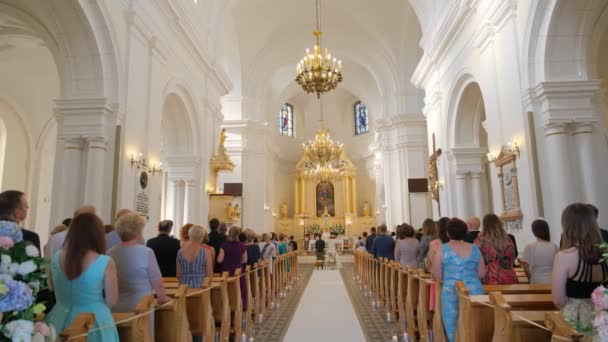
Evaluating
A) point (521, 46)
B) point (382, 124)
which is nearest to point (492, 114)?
point (521, 46)

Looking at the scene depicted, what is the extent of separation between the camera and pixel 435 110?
11.8m

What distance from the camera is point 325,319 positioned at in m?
6.75

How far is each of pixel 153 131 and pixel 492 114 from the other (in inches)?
246

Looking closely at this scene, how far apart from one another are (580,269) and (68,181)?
667 cm

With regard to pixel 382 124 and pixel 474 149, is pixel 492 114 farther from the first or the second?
pixel 382 124

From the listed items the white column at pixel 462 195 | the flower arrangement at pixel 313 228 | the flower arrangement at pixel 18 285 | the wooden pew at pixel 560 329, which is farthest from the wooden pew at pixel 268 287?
the flower arrangement at pixel 313 228

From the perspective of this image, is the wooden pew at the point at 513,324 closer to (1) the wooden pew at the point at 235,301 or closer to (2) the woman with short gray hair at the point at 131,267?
(2) the woman with short gray hair at the point at 131,267

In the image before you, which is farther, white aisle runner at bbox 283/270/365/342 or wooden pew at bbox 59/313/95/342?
white aisle runner at bbox 283/270/365/342

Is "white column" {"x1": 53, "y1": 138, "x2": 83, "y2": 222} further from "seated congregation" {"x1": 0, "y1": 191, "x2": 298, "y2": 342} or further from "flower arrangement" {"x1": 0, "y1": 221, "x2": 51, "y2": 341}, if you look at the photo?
"flower arrangement" {"x1": 0, "y1": 221, "x2": 51, "y2": 341}

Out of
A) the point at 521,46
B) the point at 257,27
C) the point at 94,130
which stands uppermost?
the point at 257,27

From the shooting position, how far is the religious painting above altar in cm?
2742

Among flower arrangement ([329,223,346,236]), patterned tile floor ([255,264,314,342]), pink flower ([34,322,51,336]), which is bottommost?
patterned tile floor ([255,264,314,342])

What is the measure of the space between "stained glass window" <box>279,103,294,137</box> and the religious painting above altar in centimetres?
385

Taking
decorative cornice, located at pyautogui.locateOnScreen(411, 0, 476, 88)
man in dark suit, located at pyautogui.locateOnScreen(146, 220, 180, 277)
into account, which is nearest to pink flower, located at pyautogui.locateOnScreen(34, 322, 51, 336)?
man in dark suit, located at pyautogui.locateOnScreen(146, 220, 180, 277)
